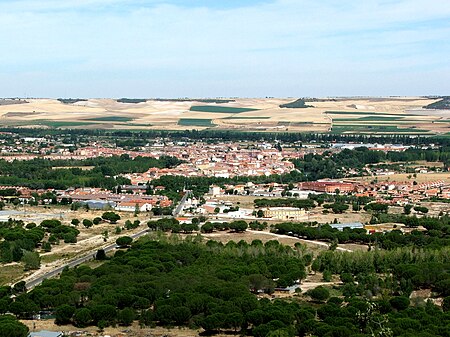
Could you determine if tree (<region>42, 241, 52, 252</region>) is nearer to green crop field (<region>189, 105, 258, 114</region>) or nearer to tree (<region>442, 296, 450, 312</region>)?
tree (<region>442, 296, 450, 312</region>)

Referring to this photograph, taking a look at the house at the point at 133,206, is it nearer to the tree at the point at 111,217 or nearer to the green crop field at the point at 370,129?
the tree at the point at 111,217

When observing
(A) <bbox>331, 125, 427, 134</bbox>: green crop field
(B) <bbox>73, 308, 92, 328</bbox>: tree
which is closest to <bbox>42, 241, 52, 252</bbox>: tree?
(B) <bbox>73, 308, 92, 328</bbox>: tree

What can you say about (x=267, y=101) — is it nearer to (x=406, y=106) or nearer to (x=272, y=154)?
(x=406, y=106)

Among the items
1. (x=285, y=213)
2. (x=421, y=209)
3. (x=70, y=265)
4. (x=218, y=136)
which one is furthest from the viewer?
(x=218, y=136)

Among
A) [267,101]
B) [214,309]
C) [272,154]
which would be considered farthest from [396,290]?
[267,101]

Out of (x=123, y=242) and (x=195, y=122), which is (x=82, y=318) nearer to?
(x=123, y=242)

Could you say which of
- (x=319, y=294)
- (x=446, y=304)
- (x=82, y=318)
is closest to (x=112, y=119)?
(x=319, y=294)
